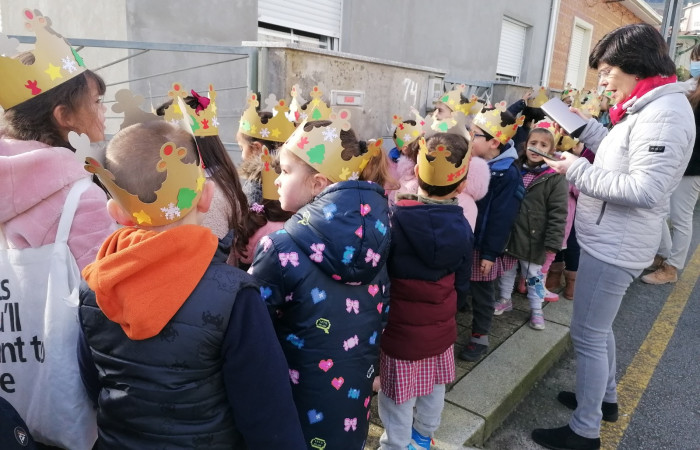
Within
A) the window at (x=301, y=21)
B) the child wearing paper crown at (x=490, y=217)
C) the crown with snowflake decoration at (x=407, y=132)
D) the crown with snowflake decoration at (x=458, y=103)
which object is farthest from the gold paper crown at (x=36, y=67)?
the window at (x=301, y=21)

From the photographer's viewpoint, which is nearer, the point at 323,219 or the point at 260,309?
the point at 260,309

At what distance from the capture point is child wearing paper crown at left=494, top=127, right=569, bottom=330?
361 cm

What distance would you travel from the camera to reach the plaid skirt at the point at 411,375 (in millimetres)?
2201

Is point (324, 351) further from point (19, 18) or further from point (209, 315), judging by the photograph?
point (19, 18)

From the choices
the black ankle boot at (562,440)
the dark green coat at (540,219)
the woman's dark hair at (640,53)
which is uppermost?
the woman's dark hair at (640,53)

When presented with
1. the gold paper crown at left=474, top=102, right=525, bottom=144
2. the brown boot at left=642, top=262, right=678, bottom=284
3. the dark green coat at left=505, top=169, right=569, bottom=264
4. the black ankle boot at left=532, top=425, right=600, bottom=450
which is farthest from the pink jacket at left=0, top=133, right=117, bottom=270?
the brown boot at left=642, top=262, right=678, bottom=284

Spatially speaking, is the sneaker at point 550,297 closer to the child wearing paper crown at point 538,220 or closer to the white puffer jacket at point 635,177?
the child wearing paper crown at point 538,220

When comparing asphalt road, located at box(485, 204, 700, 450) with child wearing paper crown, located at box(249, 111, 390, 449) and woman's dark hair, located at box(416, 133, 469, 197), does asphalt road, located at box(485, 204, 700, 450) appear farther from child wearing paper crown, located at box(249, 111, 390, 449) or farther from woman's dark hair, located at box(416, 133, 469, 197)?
woman's dark hair, located at box(416, 133, 469, 197)

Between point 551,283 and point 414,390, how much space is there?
2.85 meters

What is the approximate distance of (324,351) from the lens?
1.72 meters

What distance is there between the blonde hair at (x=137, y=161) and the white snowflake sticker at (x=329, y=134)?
2.33 feet

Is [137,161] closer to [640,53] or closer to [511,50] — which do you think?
[640,53]

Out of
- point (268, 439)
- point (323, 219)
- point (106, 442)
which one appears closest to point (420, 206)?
point (323, 219)

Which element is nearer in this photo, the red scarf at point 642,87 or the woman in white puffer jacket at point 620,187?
the woman in white puffer jacket at point 620,187
